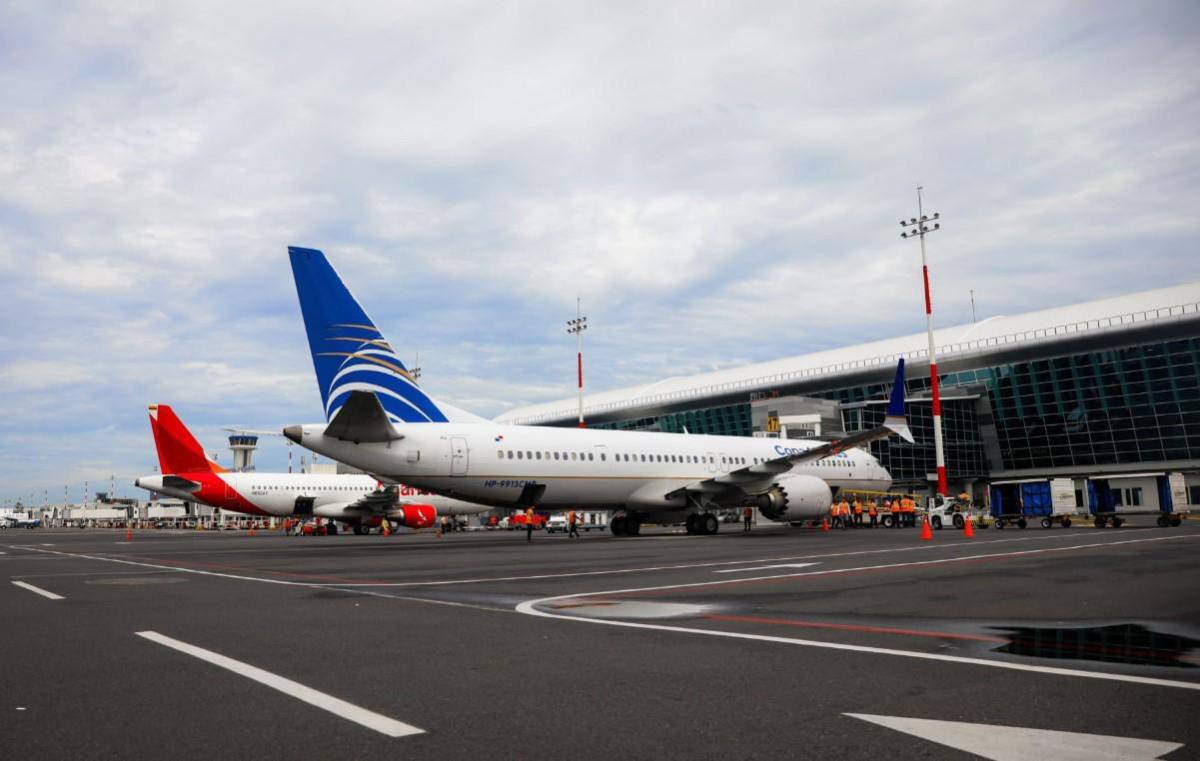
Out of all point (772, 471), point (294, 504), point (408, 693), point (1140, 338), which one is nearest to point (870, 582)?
point (408, 693)

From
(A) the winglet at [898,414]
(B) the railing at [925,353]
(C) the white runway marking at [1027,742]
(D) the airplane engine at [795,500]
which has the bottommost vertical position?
(C) the white runway marking at [1027,742]

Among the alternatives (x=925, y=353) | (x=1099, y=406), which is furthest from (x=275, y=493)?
(x=1099, y=406)

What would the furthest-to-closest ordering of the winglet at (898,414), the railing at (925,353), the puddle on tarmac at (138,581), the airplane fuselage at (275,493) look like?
1. the railing at (925,353)
2. the airplane fuselage at (275,493)
3. the winglet at (898,414)
4. the puddle on tarmac at (138,581)

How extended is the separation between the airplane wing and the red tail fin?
27.5 metres

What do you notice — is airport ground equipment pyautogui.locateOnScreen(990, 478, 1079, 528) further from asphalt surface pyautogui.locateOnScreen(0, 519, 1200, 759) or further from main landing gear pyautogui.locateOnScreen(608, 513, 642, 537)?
asphalt surface pyautogui.locateOnScreen(0, 519, 1200, 759)

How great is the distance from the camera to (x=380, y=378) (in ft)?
83.5

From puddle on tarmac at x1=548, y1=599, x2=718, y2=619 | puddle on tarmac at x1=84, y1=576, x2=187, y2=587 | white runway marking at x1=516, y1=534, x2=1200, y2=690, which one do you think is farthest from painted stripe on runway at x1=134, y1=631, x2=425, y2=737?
puddle on tarmac at x1=84, y1=576, x2=187, y2=587

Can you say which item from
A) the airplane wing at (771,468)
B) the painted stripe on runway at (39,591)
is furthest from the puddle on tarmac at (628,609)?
the airplane wing at (771,468)

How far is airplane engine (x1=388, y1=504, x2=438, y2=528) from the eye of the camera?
47438 millimetres

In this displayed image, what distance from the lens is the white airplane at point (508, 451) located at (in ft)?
79.6

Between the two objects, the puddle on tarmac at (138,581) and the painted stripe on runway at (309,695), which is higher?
the painted stripe on runway at (309,695)

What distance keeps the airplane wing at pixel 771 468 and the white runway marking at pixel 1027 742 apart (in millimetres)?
27366

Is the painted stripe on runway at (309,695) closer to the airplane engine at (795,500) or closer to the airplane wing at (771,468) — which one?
the airplane wing at (771,468)

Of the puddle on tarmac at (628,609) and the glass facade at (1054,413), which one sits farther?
the glass facade at (1054,413)
